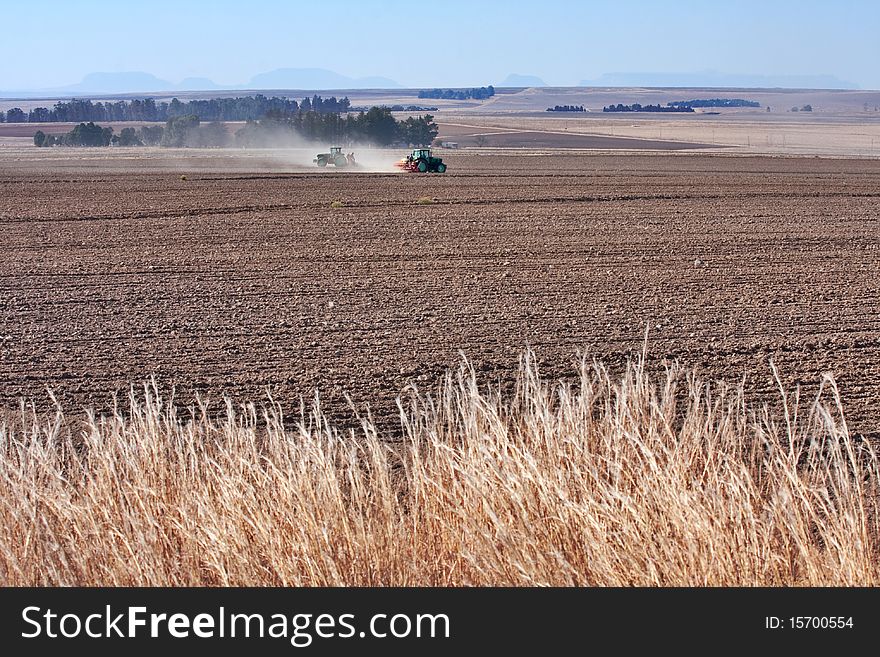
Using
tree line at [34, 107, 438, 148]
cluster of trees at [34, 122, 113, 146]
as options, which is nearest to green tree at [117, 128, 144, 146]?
tree line at [34, 107, 438, 148]

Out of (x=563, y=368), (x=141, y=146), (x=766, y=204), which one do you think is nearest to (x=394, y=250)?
(x=563, y=368)

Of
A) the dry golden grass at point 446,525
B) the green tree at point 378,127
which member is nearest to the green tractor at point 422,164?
the dry golden grass at point 446,525

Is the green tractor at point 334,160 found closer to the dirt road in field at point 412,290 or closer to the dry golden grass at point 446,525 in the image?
the dirt road in field at point 412,290

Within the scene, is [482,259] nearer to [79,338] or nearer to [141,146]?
[79,338]

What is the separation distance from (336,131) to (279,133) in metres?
6.03

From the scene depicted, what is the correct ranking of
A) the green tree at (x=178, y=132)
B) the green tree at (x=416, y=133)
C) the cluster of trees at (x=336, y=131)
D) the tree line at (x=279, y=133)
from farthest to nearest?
the green tree at (x=178, y=132)
the green tree at (x=416, y=133)
the tree line at (x=279, y=133)
the cluster of trees at (x=336, y=131)

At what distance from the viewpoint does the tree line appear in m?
106

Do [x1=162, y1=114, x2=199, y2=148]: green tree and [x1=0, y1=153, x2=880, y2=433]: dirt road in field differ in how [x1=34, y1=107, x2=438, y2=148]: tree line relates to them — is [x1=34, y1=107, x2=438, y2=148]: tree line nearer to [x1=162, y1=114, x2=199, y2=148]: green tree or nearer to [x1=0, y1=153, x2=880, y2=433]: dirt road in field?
[x1=162, y1=114, x2=199, y2=148]: green tree

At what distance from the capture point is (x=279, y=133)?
107 m

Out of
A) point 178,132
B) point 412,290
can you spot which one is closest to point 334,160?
point 412,290

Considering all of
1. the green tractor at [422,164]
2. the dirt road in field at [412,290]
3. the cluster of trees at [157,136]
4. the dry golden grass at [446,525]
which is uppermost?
the cluster of trees at [157,136]

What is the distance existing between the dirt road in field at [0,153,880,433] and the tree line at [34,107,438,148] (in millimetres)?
70342

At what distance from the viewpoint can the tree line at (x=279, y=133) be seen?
106 m

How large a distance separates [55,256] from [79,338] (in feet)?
30.0
